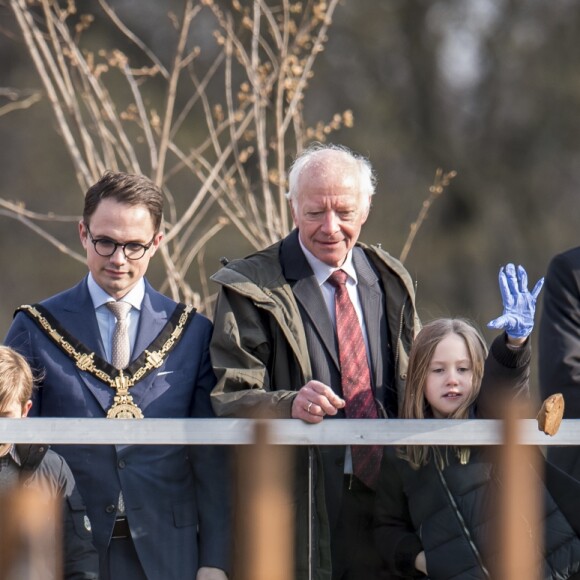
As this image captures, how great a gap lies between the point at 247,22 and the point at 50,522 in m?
3.84

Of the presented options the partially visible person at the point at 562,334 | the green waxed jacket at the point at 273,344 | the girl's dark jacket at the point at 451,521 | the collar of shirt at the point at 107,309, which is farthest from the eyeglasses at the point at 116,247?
the partially visible person at the point at 562,334

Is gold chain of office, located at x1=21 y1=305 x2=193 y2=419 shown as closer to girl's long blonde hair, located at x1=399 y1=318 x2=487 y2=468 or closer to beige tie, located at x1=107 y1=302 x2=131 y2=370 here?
beige tie, located at x1=107 y1=302 x2=131 y2=370

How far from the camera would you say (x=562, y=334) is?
486 centimetres

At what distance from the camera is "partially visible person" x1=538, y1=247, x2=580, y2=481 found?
4770 mm

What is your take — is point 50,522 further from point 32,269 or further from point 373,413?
point 32,269

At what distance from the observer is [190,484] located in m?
4.17

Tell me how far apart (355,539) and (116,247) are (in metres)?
1.06

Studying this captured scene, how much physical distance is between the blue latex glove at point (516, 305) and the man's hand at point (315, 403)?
0.45 m

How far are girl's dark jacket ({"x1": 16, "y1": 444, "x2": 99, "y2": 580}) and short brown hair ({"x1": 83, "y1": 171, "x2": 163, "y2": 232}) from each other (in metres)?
0.75

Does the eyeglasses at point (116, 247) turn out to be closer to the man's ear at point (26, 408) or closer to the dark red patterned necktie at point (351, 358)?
the man's ear at point (26, 408)

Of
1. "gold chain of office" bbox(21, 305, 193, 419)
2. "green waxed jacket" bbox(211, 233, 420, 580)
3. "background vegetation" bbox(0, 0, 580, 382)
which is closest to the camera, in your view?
"green waxed jacket" bbox(211, 233, 420, 580)

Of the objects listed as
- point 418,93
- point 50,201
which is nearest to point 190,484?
point 50,201

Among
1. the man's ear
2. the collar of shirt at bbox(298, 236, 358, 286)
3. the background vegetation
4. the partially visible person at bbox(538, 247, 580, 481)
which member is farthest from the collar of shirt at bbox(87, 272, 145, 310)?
the background vegetation

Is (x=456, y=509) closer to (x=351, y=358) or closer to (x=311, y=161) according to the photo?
(x=351, y=358)
